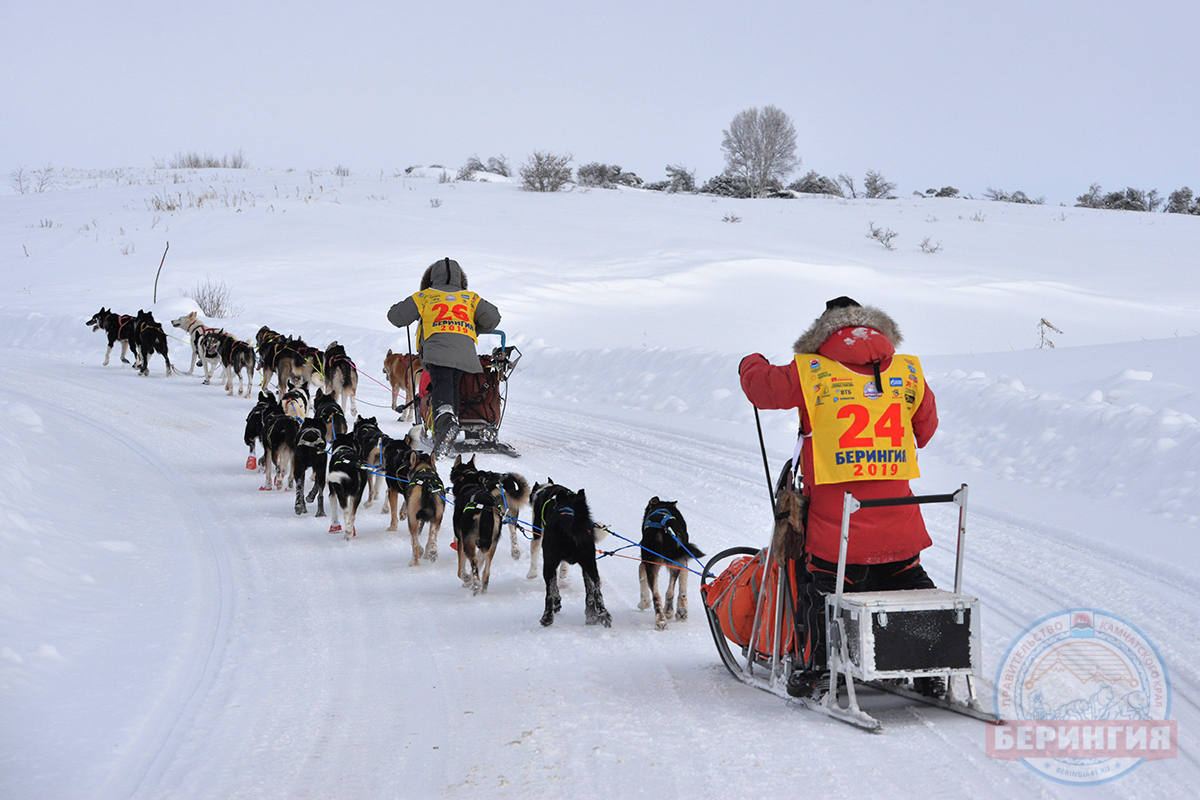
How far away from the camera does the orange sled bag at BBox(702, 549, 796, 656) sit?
3727mm

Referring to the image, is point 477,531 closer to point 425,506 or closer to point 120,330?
point 425,506

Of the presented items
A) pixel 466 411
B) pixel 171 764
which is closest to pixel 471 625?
pixel 171 764

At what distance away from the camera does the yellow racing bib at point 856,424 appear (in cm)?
350

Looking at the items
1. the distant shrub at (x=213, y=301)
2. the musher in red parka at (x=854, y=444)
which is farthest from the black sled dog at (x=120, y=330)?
the musher in red parka at (x=854, y=444)

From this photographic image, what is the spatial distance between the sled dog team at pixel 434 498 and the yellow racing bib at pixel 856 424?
55.2 inches

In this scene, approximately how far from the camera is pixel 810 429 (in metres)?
3.63

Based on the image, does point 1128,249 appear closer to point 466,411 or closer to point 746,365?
point 466,411

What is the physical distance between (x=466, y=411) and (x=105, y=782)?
19.8 feet

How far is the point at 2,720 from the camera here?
354cm

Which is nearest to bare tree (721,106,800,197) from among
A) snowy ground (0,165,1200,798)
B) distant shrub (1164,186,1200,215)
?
distant shrub (1164,186,1200,215)

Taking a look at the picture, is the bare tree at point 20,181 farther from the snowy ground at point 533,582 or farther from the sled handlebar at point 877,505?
the sled handlebar at point 877,505

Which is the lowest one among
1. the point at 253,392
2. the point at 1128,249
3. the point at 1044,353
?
the point at 253,392

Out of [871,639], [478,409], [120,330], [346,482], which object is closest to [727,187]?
[120,330]

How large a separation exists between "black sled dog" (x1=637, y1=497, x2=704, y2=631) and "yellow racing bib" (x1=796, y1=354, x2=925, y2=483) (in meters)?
1.33
